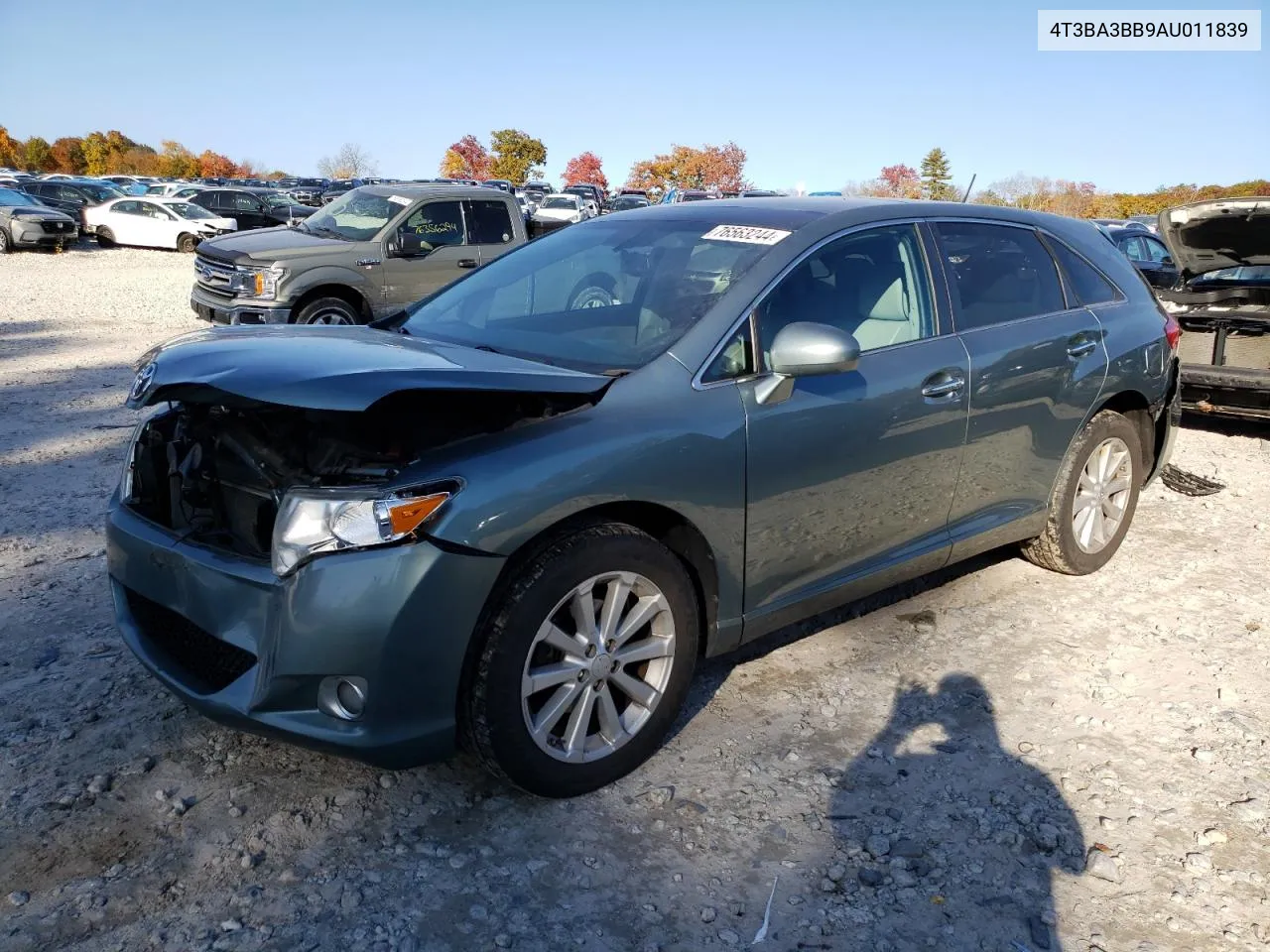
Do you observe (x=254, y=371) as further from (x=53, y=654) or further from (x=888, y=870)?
(x=888, y=870)

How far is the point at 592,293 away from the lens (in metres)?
3.82

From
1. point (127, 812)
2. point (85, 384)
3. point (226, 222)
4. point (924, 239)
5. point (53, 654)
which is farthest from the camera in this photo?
point (226, 222)

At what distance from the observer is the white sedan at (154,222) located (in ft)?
86.3

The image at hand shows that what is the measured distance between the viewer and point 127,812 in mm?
2846

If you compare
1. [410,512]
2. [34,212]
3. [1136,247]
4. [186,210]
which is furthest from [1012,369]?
[186,210]

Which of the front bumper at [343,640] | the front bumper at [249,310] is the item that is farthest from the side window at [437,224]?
the front bumper at [343,640]

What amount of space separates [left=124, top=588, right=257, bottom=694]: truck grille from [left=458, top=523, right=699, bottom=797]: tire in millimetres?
657

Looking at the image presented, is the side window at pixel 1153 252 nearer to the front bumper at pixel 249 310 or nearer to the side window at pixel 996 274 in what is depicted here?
the side window at pixel 996 274

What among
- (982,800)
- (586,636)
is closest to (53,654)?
(586,636)

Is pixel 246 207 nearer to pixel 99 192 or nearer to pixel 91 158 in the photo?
pixel 99 192

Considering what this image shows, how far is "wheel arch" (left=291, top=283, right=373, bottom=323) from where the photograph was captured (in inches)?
395

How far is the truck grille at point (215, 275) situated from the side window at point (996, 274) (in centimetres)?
814

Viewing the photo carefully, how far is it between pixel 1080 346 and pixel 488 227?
8.27m

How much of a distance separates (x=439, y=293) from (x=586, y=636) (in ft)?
6.62
